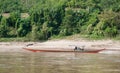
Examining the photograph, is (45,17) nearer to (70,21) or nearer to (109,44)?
(70,21)

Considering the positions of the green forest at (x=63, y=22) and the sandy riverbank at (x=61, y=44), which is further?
the green forest at (x=63, y=22)

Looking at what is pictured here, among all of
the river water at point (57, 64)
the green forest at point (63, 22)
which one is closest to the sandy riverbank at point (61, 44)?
the green forest at point (63, 22)

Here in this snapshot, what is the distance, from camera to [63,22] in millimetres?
53875

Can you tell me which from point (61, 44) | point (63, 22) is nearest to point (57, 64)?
point (61, 44)

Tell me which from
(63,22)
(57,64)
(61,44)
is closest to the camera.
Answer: (57,64)

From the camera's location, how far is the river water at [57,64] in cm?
2941

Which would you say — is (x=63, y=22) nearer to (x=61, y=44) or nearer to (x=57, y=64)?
(x=61, y=44)

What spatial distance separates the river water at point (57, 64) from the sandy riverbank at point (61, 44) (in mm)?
6319

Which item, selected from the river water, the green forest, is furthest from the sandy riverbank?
the river water

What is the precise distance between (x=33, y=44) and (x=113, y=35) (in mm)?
8757

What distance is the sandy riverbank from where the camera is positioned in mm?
46250

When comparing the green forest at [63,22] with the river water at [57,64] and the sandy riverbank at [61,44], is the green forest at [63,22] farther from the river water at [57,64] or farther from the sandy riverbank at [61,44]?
the river water at [57,64]

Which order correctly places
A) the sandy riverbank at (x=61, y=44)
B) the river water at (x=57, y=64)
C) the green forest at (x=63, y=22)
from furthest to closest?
the green forest at (x=63, y=22) → the sandy riverbank at (x=61, y=44) → the river water at (x=57, y=64)

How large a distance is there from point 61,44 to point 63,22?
6474 mm
